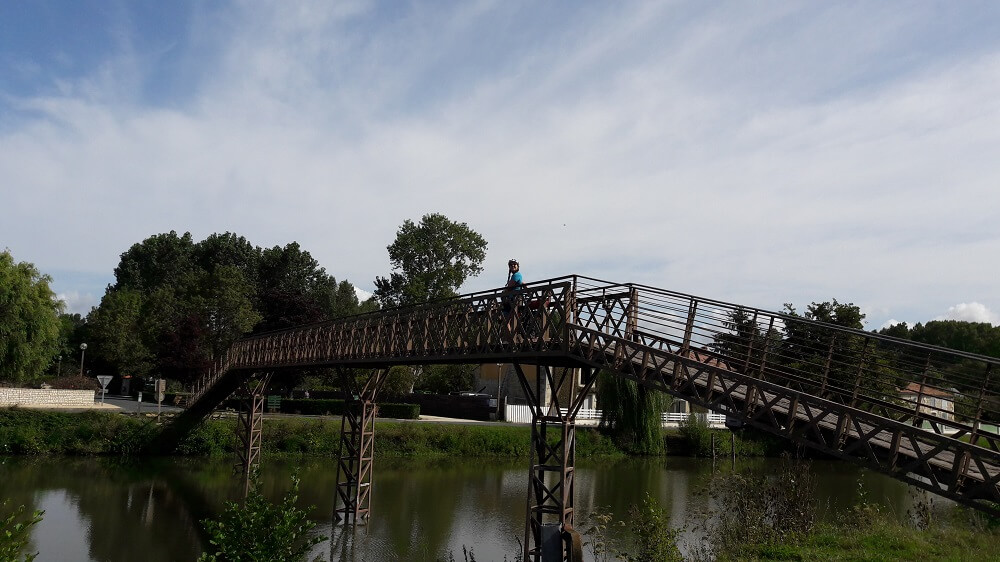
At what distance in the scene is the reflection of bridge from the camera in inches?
382

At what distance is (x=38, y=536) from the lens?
17.5 m

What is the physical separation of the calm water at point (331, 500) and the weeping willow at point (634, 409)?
331cm

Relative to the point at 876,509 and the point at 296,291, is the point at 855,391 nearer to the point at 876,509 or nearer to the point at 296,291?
the point at 876,509

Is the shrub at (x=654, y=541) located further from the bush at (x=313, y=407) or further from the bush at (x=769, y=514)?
the bush at (x=313, y=407)

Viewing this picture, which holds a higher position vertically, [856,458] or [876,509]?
[856,458]

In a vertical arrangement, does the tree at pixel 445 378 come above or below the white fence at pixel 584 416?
above

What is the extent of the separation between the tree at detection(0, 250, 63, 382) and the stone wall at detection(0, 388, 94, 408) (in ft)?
5.76

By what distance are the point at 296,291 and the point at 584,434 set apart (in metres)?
21.3

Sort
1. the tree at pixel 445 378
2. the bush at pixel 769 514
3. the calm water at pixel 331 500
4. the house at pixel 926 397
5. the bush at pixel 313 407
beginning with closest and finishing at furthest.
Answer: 1. the house at pixel 926 397
2. the bush at pixel 769 514
3. the calm water at pixel 331 500
4. the bush at pixel 313 407
5. the tree at pixel 445 378

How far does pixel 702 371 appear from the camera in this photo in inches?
468

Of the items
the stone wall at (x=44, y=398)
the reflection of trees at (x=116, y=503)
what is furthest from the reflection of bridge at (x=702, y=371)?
the stone wall at (x=44, y=398)

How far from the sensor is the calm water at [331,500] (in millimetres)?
17391

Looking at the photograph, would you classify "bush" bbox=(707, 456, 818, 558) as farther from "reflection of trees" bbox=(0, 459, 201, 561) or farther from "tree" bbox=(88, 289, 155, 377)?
"tree" bbox=(88, 289, 155, 377)

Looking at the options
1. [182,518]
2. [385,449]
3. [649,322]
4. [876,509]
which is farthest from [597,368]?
[385,449]
